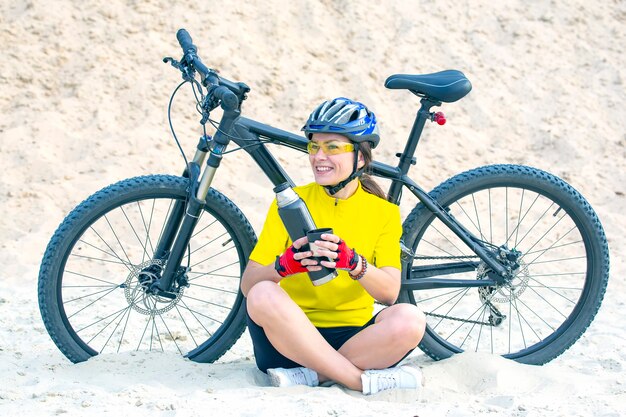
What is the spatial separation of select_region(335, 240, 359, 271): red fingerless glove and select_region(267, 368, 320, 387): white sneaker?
60 cm

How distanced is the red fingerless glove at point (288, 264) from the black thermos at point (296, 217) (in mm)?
53

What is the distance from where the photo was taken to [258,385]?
4133 mm

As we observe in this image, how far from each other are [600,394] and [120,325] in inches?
96.2

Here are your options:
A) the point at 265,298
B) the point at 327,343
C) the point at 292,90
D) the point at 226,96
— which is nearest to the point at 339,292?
the point at 327,343

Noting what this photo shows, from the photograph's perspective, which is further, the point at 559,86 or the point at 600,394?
the point at 559,86

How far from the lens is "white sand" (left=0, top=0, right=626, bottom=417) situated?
6.85m

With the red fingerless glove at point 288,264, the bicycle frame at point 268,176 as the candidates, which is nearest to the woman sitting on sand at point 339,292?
the red fingerless glove at point 288,264

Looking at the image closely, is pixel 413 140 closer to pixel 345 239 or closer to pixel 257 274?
pixel 345 239

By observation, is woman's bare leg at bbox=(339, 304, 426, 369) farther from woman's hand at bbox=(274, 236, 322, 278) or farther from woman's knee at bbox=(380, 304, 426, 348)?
woman's hand at bbox=(274, 236, 322, 278)

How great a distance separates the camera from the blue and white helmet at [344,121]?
12.8 feet

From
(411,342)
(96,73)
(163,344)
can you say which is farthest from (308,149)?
(96,73)

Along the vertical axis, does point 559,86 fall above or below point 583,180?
above

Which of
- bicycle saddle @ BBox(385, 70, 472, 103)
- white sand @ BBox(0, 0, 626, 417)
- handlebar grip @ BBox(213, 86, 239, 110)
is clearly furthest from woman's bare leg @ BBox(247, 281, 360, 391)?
white sand @ BBox(0, 0, 626, 417)

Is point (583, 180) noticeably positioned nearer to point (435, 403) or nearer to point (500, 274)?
point (500, 274)
